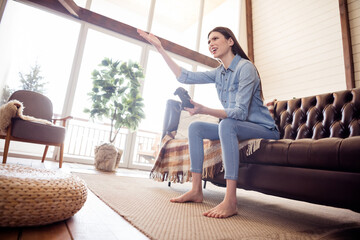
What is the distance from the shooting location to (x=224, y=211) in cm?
106

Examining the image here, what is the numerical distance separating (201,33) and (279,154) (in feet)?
15.0

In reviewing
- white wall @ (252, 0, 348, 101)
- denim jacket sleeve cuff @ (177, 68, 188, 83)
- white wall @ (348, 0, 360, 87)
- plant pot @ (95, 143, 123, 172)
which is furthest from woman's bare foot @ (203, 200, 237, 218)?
white wall @ (252, 0, 348, 101)

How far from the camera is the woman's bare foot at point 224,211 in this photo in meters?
1.04

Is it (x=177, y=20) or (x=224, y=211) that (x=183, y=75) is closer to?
(x=224, y=211)

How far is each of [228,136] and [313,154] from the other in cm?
40

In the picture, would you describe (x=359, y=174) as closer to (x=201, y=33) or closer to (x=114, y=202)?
(x=114, y=202)

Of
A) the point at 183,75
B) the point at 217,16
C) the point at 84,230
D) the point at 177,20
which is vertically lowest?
the point at 84,230

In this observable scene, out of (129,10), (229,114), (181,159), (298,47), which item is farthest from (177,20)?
(229,114)

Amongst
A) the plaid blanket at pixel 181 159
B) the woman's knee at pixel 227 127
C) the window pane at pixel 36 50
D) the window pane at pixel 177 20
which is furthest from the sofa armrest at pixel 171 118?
the window pane at pixel 177 20

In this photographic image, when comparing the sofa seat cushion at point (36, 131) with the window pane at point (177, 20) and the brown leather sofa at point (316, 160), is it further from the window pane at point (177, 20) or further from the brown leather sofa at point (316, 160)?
the window pane at point (177, 20)

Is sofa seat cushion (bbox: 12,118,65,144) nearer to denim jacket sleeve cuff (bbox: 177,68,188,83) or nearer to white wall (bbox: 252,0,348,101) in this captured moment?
denim jacket sleeve cuff (bbox: 177,68,188,83)

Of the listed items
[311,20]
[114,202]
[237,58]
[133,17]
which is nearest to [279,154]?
[237,58]

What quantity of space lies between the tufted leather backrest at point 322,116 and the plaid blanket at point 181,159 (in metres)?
0.72

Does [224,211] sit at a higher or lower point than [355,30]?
lower
